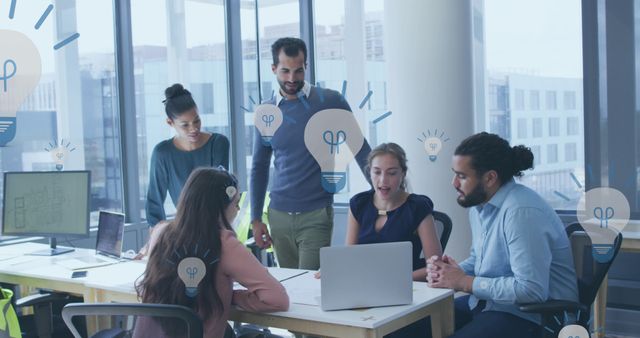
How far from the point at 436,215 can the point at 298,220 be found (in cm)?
66

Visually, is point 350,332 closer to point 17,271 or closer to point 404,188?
point 404,188

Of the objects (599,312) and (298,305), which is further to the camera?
(599,312)

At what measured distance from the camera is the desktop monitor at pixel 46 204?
3.72 m

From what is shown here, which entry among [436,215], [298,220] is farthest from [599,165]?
[298,220]

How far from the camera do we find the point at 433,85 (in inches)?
173

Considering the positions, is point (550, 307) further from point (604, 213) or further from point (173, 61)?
point (173, 61)

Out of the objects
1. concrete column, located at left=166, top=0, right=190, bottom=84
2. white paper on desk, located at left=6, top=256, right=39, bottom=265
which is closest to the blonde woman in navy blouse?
white paper on desk, located at left=6, top=256, right=39, bottom=265

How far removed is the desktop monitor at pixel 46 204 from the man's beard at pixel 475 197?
213cm

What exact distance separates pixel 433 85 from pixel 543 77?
1.22m

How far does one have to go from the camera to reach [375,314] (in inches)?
86.2

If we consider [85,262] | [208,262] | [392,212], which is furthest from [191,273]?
[85,262]

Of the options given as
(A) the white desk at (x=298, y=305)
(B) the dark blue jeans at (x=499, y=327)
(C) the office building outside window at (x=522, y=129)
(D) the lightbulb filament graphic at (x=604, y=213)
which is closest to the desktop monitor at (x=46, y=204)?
(A) the white desk at (x=298, y=305)

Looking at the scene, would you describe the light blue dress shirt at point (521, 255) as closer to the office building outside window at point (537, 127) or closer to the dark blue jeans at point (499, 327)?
the dark blue jeans at point (499, 327)

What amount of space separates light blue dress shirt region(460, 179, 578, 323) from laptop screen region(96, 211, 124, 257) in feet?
6.23
